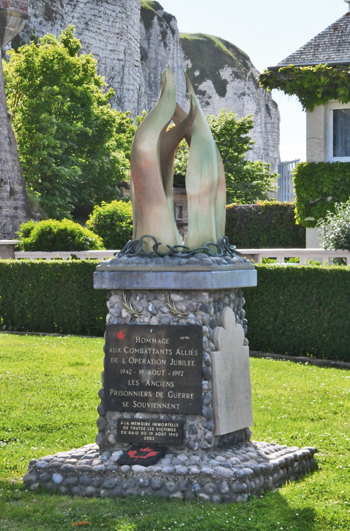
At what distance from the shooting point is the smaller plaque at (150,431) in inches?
235

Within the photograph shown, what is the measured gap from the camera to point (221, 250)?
651 cm

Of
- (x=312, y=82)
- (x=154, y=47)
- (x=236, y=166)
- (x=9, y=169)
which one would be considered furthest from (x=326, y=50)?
(x=154, y=47)

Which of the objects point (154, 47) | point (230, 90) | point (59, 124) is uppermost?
point (154, 47)

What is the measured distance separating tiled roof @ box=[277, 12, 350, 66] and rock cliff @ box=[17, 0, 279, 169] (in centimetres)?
3945

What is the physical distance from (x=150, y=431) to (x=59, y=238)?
46.3 ft

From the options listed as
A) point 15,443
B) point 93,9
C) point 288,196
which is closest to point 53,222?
point 15,443

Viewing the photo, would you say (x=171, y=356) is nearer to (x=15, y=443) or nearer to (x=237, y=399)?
(x=237, y=399)

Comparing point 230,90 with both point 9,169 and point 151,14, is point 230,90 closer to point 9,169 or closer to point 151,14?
point 151,14

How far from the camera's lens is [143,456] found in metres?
5.88

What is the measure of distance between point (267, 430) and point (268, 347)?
5.51 meters

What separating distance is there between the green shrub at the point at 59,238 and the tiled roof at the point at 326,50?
303 inches

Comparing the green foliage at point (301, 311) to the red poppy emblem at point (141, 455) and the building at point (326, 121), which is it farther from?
the building at point (326, 121)

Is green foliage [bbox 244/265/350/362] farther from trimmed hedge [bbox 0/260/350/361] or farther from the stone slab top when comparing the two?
the stone slab top

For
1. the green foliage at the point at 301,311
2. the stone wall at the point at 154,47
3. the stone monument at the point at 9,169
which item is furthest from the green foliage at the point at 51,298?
the stone wall at the point at 154,47
